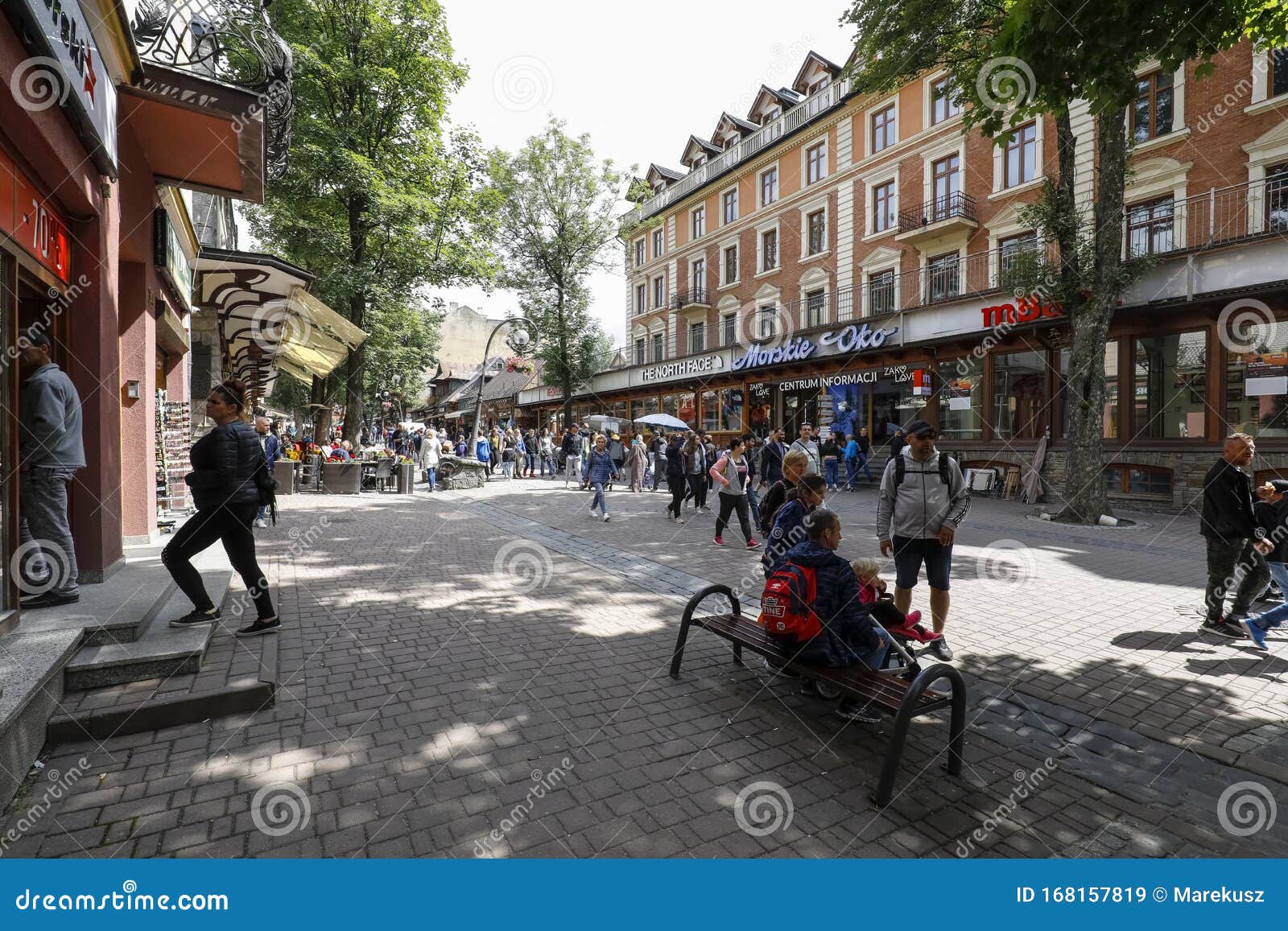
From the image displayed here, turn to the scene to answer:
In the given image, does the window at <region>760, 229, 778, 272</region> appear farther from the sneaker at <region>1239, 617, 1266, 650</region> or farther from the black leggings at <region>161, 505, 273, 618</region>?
the black leggings at <region>161, 505, 273, 618</region>

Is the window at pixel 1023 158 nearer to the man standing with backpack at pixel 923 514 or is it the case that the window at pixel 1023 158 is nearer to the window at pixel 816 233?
the window at pixel 816 233

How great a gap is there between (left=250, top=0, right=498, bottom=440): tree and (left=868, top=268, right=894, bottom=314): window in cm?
1376

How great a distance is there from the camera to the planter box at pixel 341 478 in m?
17.3

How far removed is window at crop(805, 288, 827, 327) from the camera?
25.9m

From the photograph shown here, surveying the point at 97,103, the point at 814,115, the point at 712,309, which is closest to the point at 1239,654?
the point at 97,103

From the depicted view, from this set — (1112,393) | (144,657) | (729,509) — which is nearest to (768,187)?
(1112,393)

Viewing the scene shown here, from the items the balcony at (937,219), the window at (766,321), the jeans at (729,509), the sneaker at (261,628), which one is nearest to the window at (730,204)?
the window at (766,321)

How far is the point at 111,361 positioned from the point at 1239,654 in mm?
9891

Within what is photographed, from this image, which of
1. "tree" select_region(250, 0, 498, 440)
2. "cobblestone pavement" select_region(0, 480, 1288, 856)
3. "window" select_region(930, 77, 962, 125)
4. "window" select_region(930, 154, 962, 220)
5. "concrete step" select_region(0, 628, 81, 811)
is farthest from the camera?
"window" select_region(930, 77, 962, 125)

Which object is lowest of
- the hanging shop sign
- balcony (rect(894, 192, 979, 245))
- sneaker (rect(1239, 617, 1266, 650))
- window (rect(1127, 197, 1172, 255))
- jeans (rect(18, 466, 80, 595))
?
sneaker (rect(1239, 617, 1266, 650))

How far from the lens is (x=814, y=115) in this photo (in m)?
26.7

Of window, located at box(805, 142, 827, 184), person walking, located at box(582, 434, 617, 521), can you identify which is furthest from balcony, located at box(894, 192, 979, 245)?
person walking, located at box(582, 434, 617, 521)

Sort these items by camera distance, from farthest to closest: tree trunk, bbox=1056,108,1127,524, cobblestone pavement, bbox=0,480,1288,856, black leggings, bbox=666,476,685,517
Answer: black leggings, bbox=666,476,685,517, tree trunk, bbox=1056,108,1127,524, cobblestone pavement, bbox=0,480,1288,856

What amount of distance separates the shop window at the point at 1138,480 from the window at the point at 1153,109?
26.8ft
